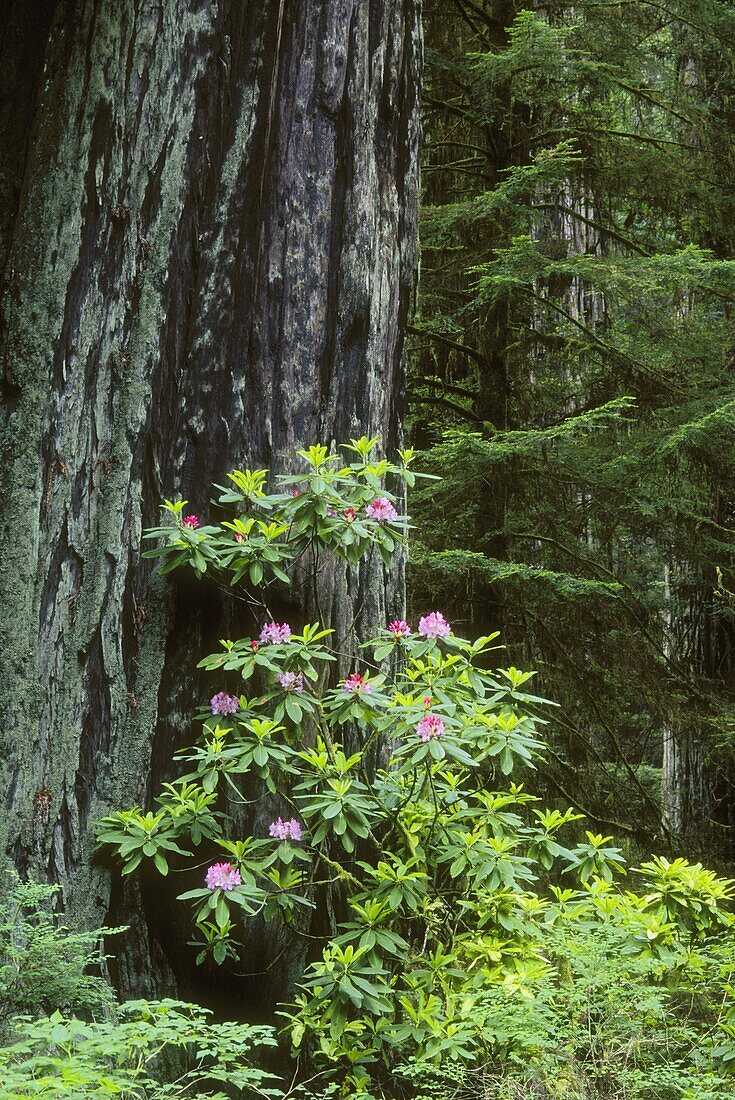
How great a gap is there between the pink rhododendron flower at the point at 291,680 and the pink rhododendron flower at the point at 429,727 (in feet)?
1.24

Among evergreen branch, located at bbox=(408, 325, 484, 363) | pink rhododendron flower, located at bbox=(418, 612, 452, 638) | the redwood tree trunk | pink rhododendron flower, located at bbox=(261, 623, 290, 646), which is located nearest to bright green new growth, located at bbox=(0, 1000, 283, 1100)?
the redwood tree trunk

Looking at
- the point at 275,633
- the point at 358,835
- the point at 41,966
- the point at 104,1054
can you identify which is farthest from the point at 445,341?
the point at 104,1054

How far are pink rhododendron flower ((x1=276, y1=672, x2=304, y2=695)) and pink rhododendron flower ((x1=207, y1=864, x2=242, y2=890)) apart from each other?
506 millimetres

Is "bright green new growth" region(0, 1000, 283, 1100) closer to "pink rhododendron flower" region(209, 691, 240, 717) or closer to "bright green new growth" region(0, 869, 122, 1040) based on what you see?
"bright green new growth" region(0, 869, 122, 1040)

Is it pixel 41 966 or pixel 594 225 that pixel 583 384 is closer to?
pixel 594 225

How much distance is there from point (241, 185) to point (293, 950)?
2320 millimetres

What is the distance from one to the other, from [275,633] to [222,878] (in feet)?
2.23

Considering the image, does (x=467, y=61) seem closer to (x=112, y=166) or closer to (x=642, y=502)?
(x=642, y=502)

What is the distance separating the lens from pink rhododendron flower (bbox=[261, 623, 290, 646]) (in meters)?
2.91

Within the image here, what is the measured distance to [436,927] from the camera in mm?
3191

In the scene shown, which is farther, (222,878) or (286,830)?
(286,830)

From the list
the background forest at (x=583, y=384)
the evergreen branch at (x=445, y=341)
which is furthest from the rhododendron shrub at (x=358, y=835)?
the evergreen branch at (x=445, y=341)

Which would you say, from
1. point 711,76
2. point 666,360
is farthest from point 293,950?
point 711,76

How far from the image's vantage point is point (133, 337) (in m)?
3.00
